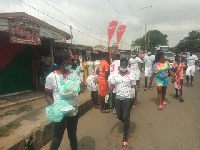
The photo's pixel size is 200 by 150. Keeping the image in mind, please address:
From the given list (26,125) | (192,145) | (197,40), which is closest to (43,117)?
(26,125)

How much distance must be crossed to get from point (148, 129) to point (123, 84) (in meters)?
1.37

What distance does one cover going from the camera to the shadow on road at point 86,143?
155 inches

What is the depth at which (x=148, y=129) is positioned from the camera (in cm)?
466

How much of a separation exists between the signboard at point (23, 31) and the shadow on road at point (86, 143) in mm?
3704

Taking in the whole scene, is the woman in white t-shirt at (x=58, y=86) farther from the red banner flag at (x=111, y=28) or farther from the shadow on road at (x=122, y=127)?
the red banner flag at (x=111, y=28)

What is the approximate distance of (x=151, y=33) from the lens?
307ft

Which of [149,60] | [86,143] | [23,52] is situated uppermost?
[23,52]

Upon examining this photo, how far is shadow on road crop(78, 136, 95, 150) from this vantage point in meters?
3.94

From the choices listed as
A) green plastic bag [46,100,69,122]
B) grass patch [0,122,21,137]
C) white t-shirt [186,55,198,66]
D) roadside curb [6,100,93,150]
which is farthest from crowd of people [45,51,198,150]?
white t-shirt [186,55,198,66]

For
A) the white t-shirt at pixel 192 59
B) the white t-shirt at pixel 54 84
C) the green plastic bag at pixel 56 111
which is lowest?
the green plastic bag at pixel 56 111

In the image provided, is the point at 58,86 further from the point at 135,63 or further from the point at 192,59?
the point at 192,59

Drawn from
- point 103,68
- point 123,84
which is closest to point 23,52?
point 103,68

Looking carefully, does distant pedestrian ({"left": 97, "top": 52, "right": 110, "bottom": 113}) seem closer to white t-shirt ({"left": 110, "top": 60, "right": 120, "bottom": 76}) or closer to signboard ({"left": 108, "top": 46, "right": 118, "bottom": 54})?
white t-shirt ({"left": 110, "top": 60, "right": 120, "bottom": 76})

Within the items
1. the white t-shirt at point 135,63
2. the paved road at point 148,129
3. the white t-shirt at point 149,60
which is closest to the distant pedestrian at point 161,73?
the paved road at point 148,129
